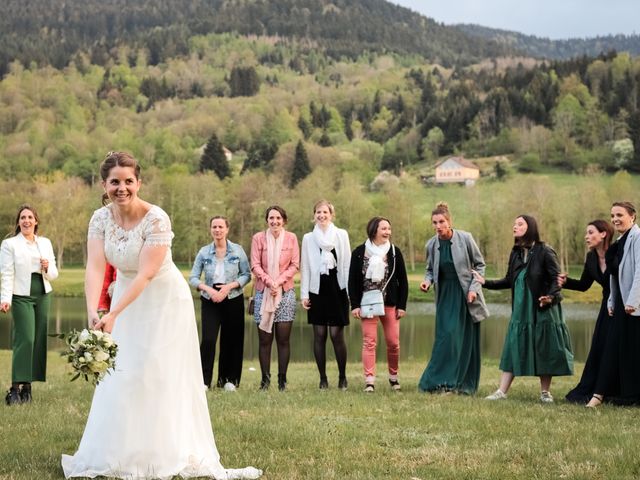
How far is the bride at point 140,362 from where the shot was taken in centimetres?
661

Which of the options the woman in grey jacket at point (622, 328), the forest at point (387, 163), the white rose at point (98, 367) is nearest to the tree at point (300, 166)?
the forest at point (387, 163)

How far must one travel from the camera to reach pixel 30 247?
1133 centimetres

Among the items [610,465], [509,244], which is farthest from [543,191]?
[610,465]

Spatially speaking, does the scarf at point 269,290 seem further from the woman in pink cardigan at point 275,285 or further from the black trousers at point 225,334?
the black trousers at point 225,334

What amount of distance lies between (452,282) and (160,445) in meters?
6.63

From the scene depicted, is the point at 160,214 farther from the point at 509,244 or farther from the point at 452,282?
the point at 509,244

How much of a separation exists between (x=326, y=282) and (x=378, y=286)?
2.70ft

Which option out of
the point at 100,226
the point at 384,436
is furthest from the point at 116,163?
the point at 384,436

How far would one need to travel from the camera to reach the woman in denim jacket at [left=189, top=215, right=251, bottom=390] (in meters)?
13.0

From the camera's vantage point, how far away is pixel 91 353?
6.27 m

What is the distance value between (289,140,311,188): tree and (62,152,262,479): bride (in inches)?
5437

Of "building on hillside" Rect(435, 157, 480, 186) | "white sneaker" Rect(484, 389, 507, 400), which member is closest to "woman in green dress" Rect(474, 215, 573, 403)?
"white sneaker" Rect(484, 389, 507, 400)

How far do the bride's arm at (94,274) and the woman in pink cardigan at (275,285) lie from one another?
5.97 meters

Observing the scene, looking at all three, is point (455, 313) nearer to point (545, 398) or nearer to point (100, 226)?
point (545, 398)
